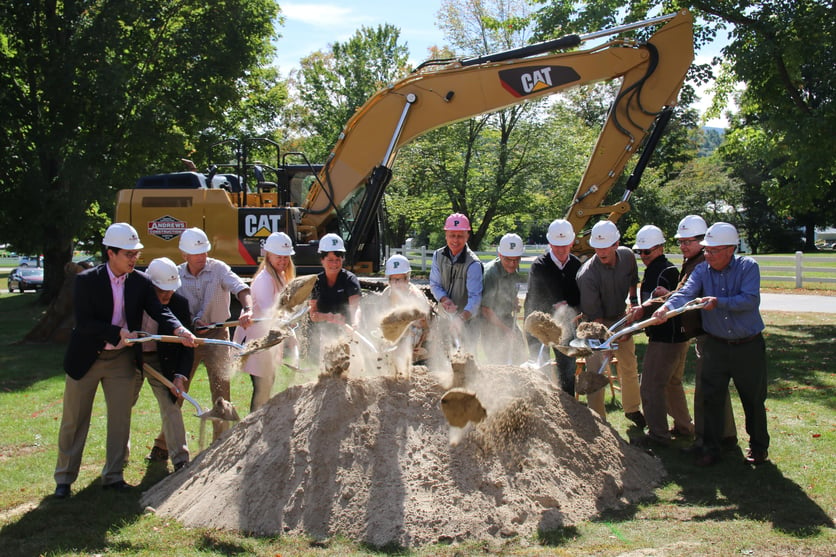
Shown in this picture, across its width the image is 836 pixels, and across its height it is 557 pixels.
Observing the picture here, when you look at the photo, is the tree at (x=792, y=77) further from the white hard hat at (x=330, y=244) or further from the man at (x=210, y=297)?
the man at (x=210, y=297)

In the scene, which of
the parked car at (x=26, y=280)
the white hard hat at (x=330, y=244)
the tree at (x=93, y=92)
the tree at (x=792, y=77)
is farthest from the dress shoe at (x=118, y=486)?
the parked car at (x=26, y=280)

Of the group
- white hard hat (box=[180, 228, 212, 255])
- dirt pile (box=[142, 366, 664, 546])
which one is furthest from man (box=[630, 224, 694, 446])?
white hard hat (box=[180, 228, 212, 255])

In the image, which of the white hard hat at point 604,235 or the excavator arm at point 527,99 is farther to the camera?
the excavator arm at point 527,99

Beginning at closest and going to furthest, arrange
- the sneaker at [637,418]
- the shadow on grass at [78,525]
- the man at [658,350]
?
1. the shadow on grass at [78,525]
2. the man at [658,350]
3. the sneaker at [637,418]

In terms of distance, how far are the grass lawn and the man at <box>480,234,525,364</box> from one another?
54.6 inches

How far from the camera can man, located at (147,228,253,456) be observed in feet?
20.0

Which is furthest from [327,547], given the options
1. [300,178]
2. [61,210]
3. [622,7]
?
[61,210]

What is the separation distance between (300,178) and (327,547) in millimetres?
8828

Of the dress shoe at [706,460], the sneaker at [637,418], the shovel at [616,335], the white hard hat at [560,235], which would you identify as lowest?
the dress shoe at [706,460]

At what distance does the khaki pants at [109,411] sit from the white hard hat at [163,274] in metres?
0.55

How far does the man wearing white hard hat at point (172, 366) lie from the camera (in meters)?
5.79

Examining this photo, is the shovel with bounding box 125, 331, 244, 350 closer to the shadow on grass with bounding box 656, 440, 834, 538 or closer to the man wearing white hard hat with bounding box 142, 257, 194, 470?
the man wearing white hard hat with bounding box 142, 257, 194, 470

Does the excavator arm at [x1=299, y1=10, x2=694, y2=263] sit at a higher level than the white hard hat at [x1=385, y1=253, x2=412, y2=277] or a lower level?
higher

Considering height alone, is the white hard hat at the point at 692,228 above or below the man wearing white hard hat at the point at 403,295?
above
